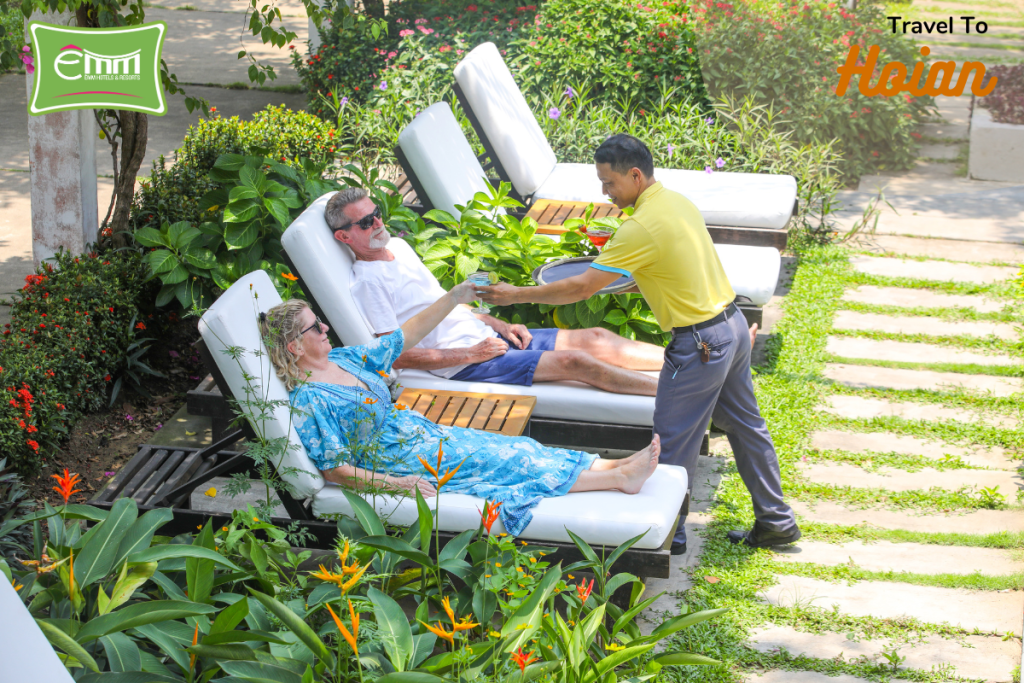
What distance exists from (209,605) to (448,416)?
1.68 m

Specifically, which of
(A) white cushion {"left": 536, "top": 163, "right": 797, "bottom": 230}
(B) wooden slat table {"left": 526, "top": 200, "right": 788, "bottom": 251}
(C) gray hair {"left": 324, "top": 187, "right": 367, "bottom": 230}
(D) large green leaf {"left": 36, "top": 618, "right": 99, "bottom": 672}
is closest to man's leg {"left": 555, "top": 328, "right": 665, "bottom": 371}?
(C) gray hair {"left": 324, "top": 187, "right": 367, "bottom": 230}

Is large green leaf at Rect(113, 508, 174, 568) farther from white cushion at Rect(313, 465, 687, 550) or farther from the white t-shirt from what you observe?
the white t-shirt

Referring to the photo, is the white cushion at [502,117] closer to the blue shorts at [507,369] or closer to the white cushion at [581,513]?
the blue shorts at [507,369]

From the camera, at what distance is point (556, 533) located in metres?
3.39

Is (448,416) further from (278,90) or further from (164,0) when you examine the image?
(164,0)

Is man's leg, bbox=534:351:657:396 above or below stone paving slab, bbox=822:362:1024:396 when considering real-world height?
above

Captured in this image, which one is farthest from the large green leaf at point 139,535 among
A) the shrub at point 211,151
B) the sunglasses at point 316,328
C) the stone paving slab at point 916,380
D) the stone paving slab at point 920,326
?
the stone paving slab at point 920,326

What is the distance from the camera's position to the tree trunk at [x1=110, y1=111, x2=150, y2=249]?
5488mm

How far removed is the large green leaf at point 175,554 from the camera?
2.66 meters

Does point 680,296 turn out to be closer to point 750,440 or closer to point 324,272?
point 750,440

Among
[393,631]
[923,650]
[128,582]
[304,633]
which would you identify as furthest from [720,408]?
[128,582]

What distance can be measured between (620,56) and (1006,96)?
11.9 feet

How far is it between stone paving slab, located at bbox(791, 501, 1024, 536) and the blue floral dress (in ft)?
4.18

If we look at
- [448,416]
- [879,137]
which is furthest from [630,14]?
[448,416]
